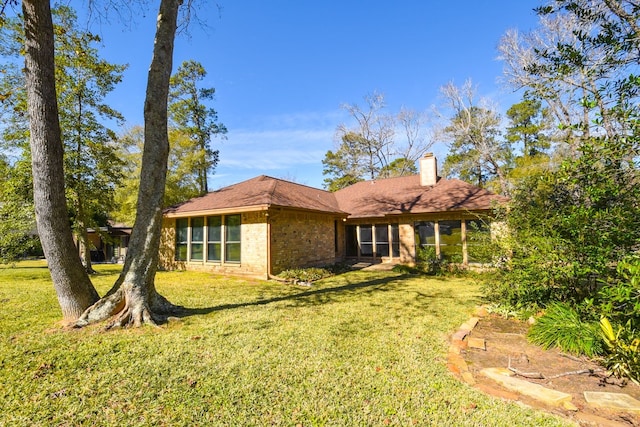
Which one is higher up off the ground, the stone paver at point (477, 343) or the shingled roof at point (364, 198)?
the shingled roof at point (364, 198)

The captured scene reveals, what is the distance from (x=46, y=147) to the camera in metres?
4.62

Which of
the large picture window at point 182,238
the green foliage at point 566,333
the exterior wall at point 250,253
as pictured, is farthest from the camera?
the large picture window at point 182,238

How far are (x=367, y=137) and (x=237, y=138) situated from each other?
11310 mm

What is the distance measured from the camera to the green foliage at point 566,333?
3.81 meters

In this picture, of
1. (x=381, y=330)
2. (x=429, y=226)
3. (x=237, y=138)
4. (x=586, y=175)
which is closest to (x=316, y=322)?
(x=381, y=330)

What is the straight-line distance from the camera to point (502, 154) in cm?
2364

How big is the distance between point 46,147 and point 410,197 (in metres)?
13.0

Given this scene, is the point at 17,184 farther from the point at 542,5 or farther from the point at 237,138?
the point at 542,5

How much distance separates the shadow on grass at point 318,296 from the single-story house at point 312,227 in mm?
2646

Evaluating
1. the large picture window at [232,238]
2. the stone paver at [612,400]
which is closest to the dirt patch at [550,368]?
the stone paver at [612,400]

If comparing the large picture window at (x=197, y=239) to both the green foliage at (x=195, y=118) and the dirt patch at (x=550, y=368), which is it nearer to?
the green foliage at (x=195, y=118)

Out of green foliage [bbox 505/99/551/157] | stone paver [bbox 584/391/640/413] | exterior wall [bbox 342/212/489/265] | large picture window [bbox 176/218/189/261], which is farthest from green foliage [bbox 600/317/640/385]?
green foliage [bbox 505/99/551/157]

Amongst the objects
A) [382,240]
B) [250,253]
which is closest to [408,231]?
[382,240]

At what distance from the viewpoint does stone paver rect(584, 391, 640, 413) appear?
2.69 m
